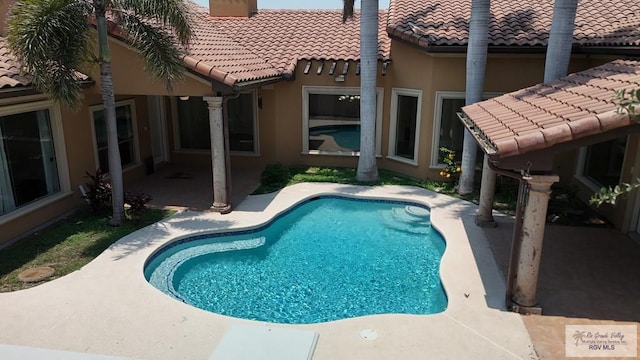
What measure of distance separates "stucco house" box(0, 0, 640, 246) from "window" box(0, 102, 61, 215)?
0.03 meters

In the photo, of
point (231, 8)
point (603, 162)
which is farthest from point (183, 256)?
point (231, 8)

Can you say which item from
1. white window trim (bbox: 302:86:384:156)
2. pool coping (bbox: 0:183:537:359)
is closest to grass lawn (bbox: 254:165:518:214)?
white window trim (bbox: 302:86:384:156)

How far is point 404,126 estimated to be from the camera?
17.8m

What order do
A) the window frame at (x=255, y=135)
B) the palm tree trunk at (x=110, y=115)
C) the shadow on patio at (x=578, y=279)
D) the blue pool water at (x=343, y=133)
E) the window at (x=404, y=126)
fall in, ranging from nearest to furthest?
the shadow on patio at (x=578, y=279), the palm tree trunk at (x=110, y=115), the window at (x=404, y=126), the window frame at (x=255, y=135), the blue pool water at (x=343, y=133)

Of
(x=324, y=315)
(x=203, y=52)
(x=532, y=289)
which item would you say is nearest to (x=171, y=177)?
(x=203, y=52)

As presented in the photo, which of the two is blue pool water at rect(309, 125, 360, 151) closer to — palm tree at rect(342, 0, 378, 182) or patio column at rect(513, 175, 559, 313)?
palm tree at rect(342, 0, 378, 182)

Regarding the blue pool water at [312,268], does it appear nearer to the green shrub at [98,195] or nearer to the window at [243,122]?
the green shrub at [98,195]

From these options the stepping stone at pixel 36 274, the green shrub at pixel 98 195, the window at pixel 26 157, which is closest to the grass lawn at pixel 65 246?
the stepping stone at pixel 36 274

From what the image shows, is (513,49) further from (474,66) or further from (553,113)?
(553,113)

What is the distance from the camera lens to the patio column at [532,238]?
7.61 meters

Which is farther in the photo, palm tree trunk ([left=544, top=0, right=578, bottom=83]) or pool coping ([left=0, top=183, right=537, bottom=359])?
palm tree trunk ([left=544, top=0, right=578, bottom=83])

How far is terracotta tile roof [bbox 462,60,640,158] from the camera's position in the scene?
275 inches

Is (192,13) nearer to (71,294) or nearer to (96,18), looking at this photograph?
(96,18)

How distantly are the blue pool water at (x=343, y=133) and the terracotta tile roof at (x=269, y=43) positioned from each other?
9.07ft
